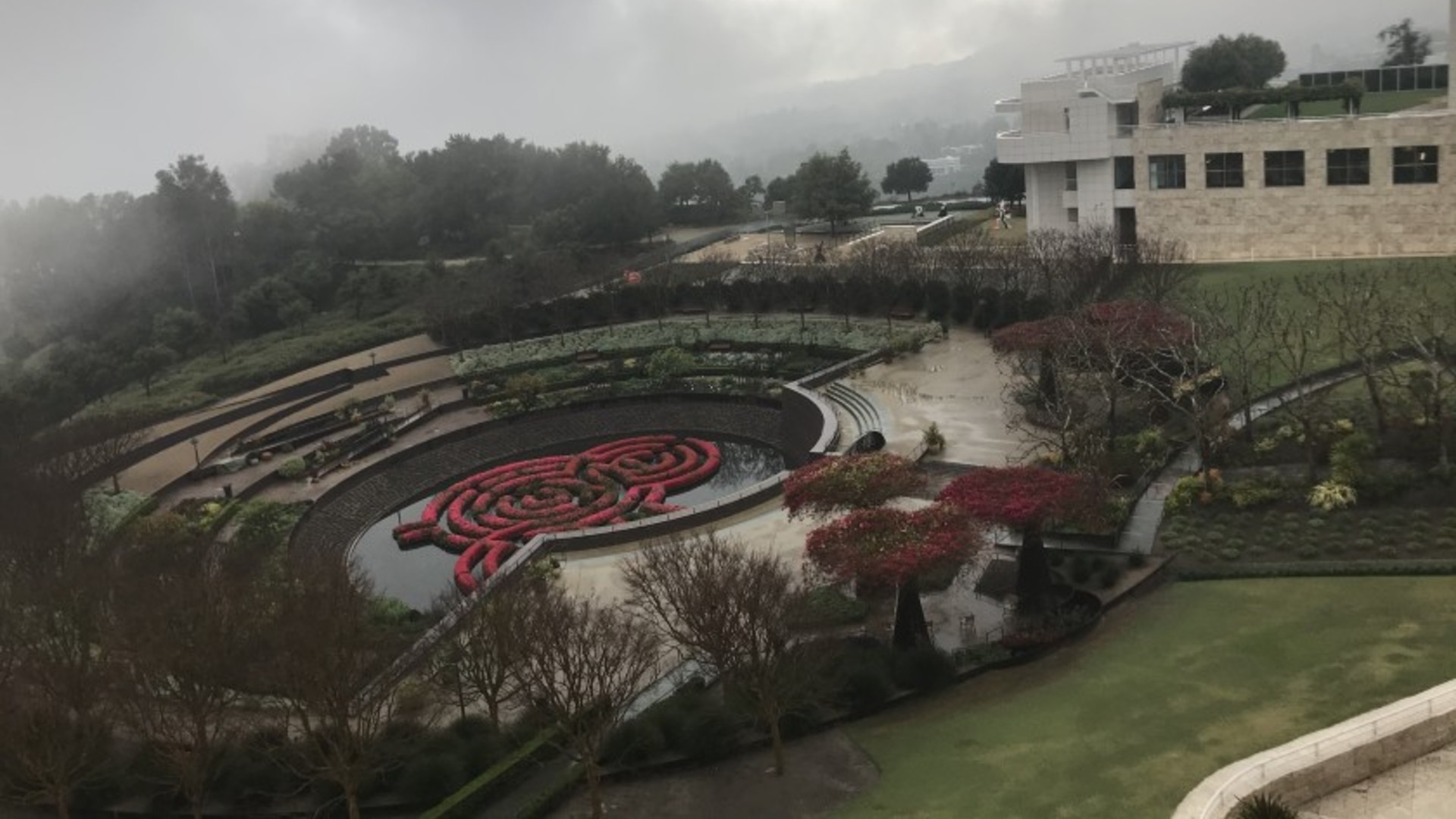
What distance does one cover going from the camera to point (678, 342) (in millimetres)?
57844

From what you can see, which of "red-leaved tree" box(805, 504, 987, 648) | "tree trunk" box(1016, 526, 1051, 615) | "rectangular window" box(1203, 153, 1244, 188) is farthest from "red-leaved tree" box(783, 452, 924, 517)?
"rectangular window" box(1203, 153, 1244, 188)

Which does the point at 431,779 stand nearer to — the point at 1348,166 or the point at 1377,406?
the point at 1377,406

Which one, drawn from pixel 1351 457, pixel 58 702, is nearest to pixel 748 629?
pixel 58 702

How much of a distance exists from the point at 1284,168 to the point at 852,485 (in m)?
38.6

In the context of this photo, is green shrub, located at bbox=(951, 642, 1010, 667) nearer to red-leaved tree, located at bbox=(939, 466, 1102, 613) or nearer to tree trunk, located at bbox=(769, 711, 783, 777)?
red-leaved tree, located at bbox=(939, 466, 1102, 613)

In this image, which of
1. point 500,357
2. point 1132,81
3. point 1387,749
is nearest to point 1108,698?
point 1387,749

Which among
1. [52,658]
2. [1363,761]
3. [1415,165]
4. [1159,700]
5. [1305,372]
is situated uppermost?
[1415,165]

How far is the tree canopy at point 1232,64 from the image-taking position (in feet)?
243

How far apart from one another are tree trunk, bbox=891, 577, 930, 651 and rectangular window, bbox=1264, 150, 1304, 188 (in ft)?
129

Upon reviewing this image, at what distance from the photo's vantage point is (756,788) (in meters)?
21.4

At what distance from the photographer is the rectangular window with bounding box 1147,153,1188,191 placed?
58.7 m

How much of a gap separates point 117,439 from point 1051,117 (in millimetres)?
44845

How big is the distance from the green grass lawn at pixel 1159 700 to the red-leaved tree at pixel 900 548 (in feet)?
6.73

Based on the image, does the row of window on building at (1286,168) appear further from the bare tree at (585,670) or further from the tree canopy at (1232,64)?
the bare tree at (585,670)
